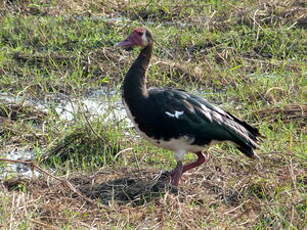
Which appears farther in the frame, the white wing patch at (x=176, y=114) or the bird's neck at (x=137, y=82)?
the bird's neck at (x=137, y=82)

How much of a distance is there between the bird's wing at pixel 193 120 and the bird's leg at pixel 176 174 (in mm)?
228

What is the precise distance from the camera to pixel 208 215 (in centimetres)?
612

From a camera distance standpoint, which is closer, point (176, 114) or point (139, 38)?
point (176, 114)

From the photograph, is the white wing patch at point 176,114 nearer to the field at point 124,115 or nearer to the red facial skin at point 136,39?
the field at point 124,115

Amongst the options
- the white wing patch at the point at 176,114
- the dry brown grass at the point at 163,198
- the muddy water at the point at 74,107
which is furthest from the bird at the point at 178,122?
the muddy water at the point at 74,107

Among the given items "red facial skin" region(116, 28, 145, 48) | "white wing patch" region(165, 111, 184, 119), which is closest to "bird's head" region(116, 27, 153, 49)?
"red facial skin" region(116, 28, 145, 48)

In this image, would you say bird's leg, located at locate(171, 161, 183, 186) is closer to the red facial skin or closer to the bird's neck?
the bird's neck

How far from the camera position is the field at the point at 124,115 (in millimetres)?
6074

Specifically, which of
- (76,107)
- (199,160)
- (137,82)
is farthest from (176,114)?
(76,107)

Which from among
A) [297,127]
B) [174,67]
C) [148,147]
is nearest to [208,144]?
[148,147]

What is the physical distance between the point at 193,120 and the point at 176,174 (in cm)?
42

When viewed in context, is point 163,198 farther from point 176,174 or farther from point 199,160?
point 199,160

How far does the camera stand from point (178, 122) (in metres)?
6.48

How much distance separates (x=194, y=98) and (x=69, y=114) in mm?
1801
